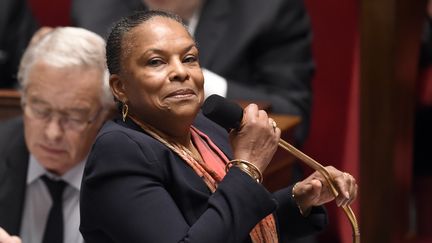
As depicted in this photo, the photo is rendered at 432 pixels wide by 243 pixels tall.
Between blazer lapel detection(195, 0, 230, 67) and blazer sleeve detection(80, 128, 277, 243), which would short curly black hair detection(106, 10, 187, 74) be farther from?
blazer lapel detection(195, 0, 230, 67)

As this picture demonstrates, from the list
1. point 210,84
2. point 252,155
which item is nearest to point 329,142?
point 210,84

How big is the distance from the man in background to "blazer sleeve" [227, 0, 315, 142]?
311 mm

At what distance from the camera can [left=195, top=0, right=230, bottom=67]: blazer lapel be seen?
1.41m

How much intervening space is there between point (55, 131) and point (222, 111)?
1.70ft

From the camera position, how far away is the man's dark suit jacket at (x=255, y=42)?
55.4 inches

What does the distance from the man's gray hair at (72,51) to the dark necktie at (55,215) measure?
0.37ft

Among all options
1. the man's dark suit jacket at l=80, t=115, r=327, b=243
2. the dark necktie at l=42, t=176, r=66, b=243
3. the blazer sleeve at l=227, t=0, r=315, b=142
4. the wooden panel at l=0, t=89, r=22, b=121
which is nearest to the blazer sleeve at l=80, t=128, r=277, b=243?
the man's dark suit jacket at l=80, t=115, r=327, b=243

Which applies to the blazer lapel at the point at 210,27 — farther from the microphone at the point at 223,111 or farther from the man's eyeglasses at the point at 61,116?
the microphone at the point at 223,111

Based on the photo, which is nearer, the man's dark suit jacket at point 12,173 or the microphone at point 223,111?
the microphone at point 223,111

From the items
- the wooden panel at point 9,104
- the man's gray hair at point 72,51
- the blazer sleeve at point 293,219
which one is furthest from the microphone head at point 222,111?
the wooden panel at point 9,104

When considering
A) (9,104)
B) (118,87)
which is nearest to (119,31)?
(118,87)

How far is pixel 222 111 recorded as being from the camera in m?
0.64

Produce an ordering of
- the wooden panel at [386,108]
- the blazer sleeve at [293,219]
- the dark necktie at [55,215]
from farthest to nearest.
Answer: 1. the wooden panel at [386,108]
2. the dark necktie at [55,215]
3. the blazer sleeve at [293,219]

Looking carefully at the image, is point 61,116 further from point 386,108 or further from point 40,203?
point 386,108
